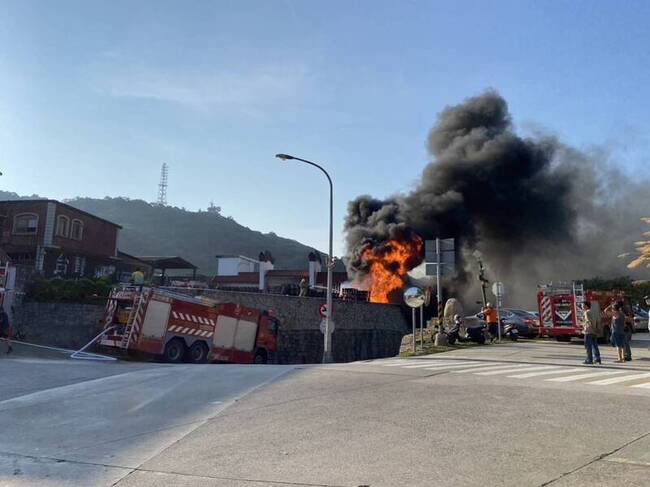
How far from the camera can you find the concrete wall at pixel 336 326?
2597 cm

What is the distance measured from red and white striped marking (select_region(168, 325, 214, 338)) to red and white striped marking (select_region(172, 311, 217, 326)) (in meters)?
0.28

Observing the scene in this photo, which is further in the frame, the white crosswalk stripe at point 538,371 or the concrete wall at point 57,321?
the concrete wall at point 57,321

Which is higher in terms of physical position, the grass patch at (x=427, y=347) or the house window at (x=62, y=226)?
the house window at (x=62, y=226)

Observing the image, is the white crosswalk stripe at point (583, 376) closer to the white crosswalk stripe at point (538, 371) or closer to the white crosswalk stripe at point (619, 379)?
the white crosswalk stripe at point (538, 371)

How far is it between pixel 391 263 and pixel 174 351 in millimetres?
22504

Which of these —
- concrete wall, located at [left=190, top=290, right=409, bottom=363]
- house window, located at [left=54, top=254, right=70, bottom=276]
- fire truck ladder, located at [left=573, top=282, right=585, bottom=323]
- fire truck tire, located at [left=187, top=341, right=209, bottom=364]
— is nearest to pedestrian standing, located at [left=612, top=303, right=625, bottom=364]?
fire truck ladder, located at [left=573, top=282, right=585, bottom=323]

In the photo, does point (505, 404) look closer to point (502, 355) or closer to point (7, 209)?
point (502, 355)

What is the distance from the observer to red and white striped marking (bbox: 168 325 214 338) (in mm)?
17978

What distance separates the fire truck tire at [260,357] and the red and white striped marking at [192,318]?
2.75m

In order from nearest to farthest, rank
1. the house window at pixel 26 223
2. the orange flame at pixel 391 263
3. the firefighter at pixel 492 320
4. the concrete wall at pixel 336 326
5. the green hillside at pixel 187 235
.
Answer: the firefighter at pixel 492 320, the concrete wall at pixel 336 326, the house window at pixel 26 223, the orange flame at pixel 391 263, the green hillside at pixel 187 235

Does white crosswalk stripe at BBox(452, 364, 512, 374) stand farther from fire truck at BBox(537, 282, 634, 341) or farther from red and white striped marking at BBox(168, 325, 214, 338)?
fire truck at BBox(537, 282, 634, 341)

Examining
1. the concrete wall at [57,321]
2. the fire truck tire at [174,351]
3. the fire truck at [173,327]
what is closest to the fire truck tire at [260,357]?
the fire truck at [173,327]

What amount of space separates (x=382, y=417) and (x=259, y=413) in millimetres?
1746

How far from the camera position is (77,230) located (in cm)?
3588
